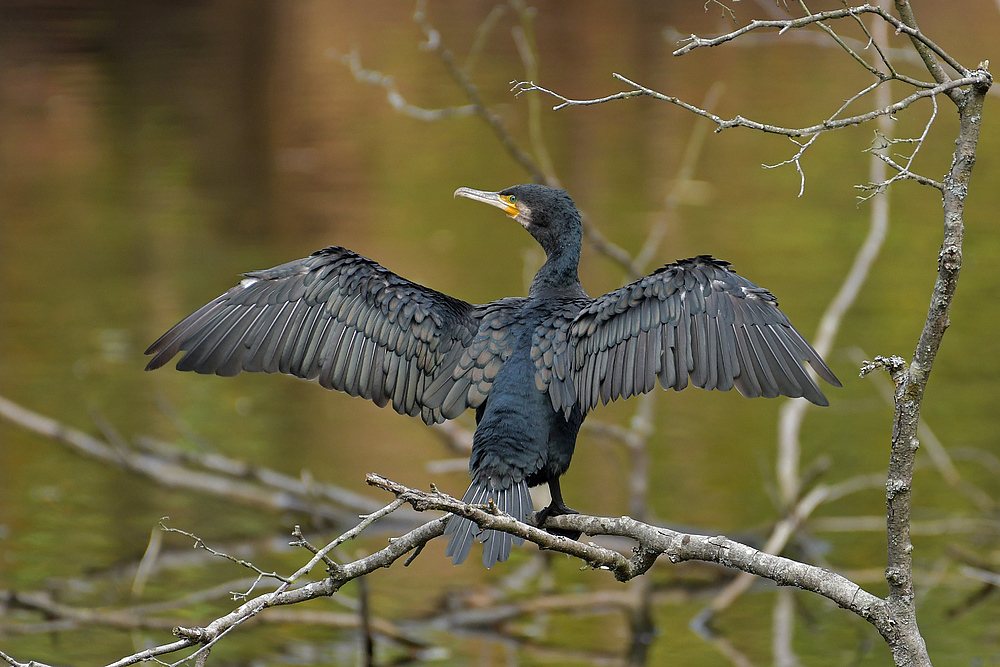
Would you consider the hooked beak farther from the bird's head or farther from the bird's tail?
the bird's tail

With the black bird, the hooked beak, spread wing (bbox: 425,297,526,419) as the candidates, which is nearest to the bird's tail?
the black bird

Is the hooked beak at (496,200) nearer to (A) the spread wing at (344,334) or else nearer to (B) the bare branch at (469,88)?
(A) the spread wing at (344,334)

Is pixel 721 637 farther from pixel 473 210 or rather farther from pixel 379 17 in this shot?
pixel 379 17

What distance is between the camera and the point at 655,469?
8273 millimetres

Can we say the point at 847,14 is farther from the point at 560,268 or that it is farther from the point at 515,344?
the point at 560,268

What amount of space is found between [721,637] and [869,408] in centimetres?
314

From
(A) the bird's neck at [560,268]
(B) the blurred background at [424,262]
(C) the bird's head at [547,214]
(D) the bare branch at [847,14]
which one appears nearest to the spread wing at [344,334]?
(A) the bird's neck at [560,268]

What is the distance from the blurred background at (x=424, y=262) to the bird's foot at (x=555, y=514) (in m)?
1.44

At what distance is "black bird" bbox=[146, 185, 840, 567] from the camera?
11.5 feet

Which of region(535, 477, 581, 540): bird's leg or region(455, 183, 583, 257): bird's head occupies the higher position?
region(455, 183, 583, 257): bird's head

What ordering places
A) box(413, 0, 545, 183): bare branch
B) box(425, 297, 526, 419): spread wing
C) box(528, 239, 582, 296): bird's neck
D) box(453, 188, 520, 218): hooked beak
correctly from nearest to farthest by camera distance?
box(425, 297, 526, 419): spread wing, box(528, 239, 582, 296): bird's neck, box(453, 188, 520, 218): hooked beak, box(413, 0, 545, 183): bare branch

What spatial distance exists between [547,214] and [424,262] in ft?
21.4

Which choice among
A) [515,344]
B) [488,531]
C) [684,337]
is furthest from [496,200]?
[488,531]

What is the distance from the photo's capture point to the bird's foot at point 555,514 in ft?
11.5
